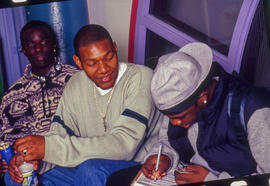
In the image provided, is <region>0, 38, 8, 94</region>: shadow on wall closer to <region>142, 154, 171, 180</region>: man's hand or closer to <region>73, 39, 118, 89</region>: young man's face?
<region>73, 39, 118, 89</region>: young man's face

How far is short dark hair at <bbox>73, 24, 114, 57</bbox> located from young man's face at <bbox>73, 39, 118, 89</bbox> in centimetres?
2

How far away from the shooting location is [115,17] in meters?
1.36

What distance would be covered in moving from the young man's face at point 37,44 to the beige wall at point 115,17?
7.9 inches

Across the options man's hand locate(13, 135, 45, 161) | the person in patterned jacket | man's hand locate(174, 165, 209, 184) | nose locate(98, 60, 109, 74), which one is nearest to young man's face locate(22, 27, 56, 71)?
the person in patterned jacket

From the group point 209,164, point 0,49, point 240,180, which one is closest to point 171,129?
point 209,164

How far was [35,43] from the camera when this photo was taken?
1.24 meters

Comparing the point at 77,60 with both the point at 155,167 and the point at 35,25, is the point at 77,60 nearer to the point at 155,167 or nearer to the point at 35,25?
the point at 35,25

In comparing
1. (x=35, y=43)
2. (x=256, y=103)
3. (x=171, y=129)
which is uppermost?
(x=35, y=43)

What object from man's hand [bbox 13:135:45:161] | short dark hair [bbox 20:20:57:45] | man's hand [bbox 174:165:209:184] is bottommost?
man's hand [bbox 174:165:209:184]

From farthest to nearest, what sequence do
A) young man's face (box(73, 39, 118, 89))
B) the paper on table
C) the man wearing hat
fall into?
young man's face (box(73, 39, 118, 89)) → the paper on table → the man wearing hat

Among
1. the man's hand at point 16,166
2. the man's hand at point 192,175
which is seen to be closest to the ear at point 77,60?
the man's hand at point 16,166

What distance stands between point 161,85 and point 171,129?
0.29 meters

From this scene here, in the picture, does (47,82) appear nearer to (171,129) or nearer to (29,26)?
(29,26)

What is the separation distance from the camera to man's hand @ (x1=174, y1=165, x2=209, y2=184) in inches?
47.2
